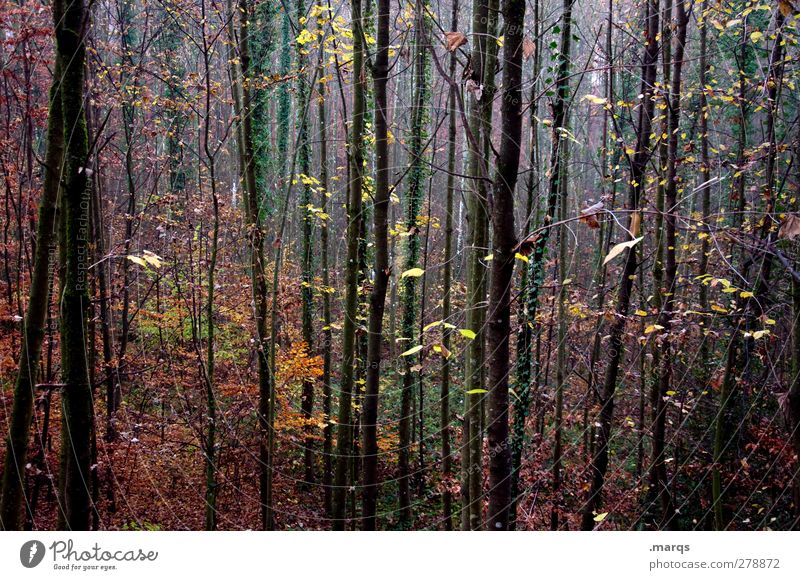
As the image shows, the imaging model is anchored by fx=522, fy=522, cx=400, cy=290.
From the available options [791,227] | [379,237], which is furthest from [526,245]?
[379,237]

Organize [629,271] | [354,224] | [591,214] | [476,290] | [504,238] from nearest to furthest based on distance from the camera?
[591,214], [504,238], [476,290], [354,224], [629,271]

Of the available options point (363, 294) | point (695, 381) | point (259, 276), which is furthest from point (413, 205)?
point (695, 381)

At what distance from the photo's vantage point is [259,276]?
15.5 ft

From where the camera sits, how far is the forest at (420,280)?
7.74ft

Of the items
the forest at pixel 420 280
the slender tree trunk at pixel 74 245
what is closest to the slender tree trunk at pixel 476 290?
the forest at pixel 420 280
